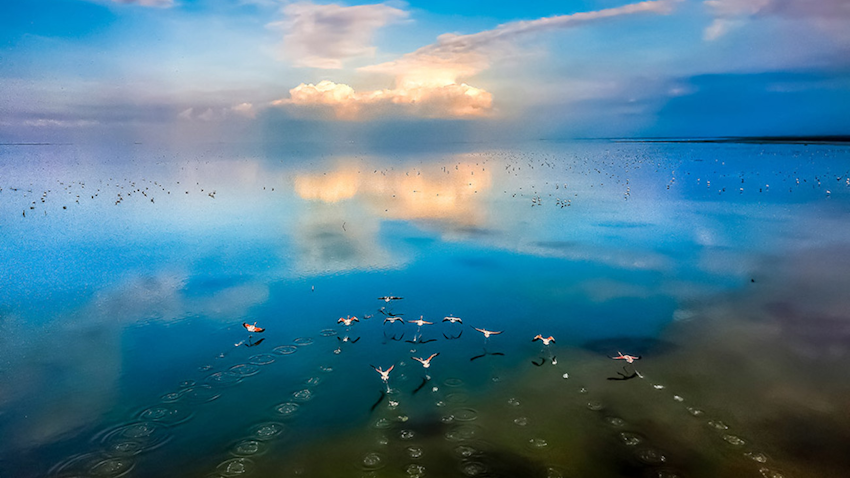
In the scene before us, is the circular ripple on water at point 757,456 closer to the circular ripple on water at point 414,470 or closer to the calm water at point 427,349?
the calm water at point 427,349

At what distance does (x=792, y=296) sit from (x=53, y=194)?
97.7 meters

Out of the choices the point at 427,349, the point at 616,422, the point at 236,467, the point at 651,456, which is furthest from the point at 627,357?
the point at 236,467

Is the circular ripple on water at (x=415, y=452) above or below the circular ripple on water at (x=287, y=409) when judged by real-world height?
below

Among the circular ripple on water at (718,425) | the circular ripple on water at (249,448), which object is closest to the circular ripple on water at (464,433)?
the circular ripple on water at (249,448)

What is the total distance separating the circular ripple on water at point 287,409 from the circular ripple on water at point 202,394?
3.05 metres

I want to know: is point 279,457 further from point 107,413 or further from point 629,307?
point 629,307

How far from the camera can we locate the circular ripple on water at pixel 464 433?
16.7 metres

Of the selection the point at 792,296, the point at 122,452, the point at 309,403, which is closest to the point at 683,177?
the point at 792,296

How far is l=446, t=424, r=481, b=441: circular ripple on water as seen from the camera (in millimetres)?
16719

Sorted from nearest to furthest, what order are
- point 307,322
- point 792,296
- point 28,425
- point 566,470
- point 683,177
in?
1. point 566,470
2. point 28,425
3. point 307,322
4. point 792,296
5. point 683,177

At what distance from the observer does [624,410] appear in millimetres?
18219

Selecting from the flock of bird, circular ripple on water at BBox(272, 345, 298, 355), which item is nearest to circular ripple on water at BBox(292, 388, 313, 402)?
the flock of bird

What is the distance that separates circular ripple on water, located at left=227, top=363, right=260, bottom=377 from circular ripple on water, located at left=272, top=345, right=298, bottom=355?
1.62m

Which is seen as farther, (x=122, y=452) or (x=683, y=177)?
(x=683, y=177)
